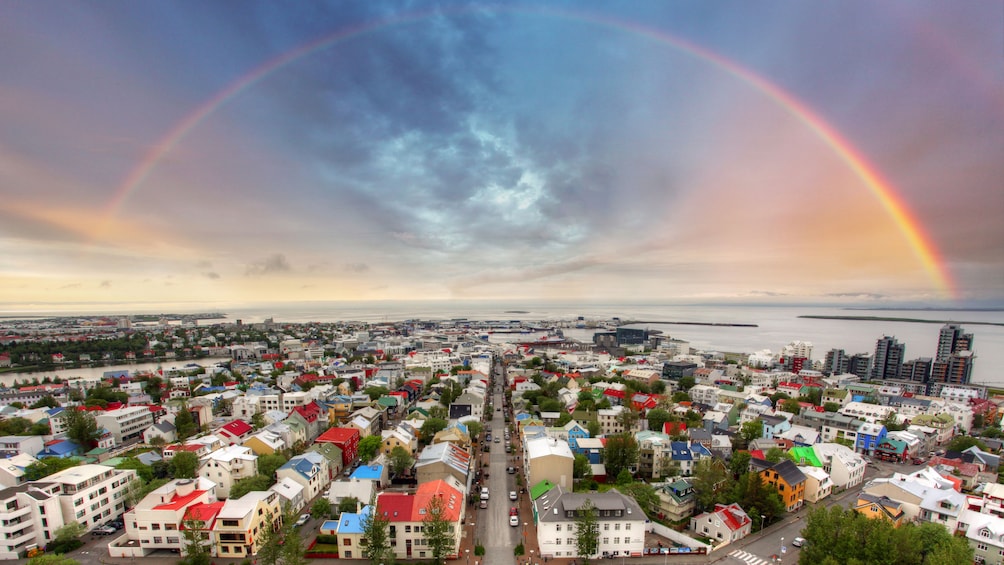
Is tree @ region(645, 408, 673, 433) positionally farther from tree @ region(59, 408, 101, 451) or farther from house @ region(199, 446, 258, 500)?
tree @ region(59, 408, 101, 451)

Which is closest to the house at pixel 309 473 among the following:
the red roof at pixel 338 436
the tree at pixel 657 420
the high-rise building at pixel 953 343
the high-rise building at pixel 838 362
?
the red roof at pixel 338 436

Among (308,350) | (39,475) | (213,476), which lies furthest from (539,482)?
(308,350)

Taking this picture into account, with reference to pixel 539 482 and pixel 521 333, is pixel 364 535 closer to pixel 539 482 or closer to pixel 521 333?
pixel 539 482

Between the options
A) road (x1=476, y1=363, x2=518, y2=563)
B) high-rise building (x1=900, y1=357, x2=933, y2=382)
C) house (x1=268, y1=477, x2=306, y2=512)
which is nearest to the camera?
road (x1=476, y1=363, x2=518, y2=563)

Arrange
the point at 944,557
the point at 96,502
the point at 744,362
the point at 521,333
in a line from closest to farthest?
the point at 944,557, the point at 96,502, the point at 744,362, the point at 521,333

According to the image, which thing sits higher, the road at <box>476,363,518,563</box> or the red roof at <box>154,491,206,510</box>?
the red roof at <box>154,491,206,510</box>

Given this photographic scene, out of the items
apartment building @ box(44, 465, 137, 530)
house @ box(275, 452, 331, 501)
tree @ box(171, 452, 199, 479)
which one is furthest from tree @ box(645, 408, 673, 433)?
apartment building @ box(44, 465, 137, 530)
